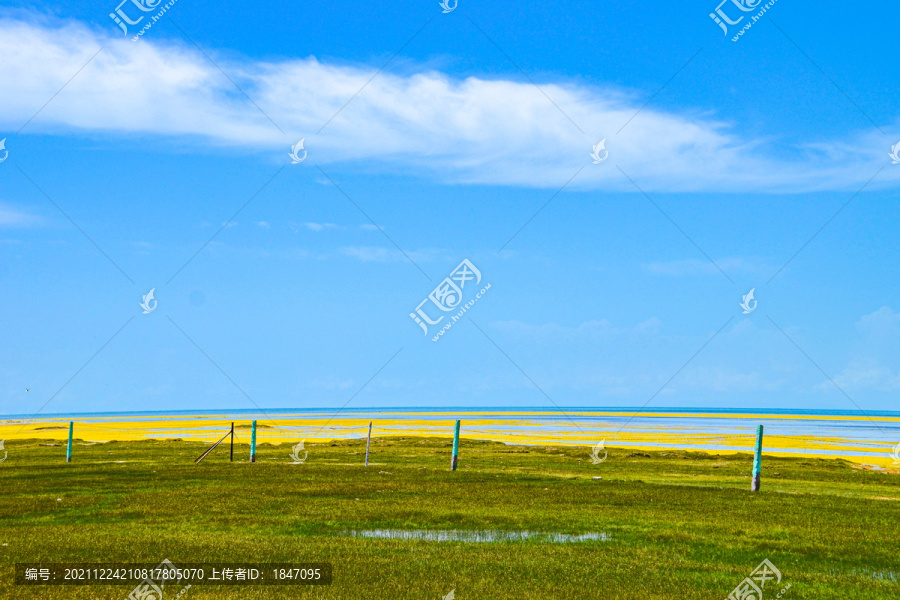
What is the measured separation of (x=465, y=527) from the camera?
16.9 meters

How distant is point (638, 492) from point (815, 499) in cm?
550

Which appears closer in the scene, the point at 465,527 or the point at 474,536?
the point at 474,536

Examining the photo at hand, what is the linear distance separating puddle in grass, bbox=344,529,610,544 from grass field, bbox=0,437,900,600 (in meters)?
0.30

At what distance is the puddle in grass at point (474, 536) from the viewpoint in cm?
1534

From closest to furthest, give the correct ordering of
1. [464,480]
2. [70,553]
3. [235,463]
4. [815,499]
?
[70,553]
[815,499]
[464,480]
[235,463]

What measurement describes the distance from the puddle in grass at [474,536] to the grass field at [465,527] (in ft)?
0.98

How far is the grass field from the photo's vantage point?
11586mm

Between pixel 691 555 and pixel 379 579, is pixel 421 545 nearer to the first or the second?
pixel 379 579

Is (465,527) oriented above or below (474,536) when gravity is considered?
above

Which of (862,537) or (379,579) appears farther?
(862,537)

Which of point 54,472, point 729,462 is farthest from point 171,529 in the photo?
point 729,462

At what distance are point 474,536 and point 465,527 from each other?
1.23 meters

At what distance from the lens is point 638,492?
969 inches

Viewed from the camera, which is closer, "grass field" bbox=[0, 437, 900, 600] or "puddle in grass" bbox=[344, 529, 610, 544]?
"grass field" bbox=[0, 437, 900, 600]
